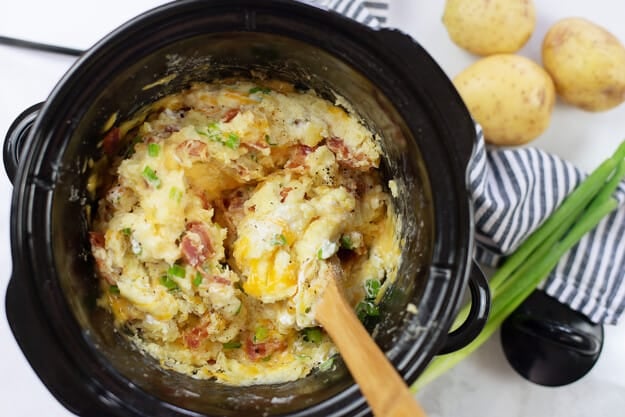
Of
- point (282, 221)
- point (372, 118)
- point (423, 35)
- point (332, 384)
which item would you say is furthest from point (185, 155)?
point (423, 35)

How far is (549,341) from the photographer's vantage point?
1460 mm

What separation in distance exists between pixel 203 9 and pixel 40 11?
0.57m

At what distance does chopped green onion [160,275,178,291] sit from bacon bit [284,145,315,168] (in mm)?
285

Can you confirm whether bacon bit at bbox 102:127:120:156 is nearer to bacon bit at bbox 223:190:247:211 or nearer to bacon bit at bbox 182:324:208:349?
bacon bit at bbox 223:190:247:211

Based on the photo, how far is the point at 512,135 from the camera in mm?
1390

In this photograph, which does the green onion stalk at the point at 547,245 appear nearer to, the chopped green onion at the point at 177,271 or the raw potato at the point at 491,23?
the raw potato at the point at 491,23

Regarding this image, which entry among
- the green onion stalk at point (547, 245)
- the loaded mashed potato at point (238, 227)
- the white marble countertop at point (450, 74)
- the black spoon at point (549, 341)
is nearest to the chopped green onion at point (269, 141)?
the loaded mashed potato at point (238, 227)

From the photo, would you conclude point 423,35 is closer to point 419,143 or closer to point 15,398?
point 419,143

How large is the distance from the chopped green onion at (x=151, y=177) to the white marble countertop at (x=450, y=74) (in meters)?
0.41

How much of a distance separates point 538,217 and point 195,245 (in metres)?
0.71

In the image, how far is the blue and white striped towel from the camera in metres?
1.38

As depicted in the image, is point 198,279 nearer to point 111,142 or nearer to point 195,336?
point 195,336

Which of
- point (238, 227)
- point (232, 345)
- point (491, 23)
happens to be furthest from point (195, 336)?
point (491, 23)

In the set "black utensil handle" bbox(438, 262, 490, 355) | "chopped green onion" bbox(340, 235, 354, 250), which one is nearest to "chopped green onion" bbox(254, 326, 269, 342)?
"chopped green onion" bbox(340, 235, 354, 250)
